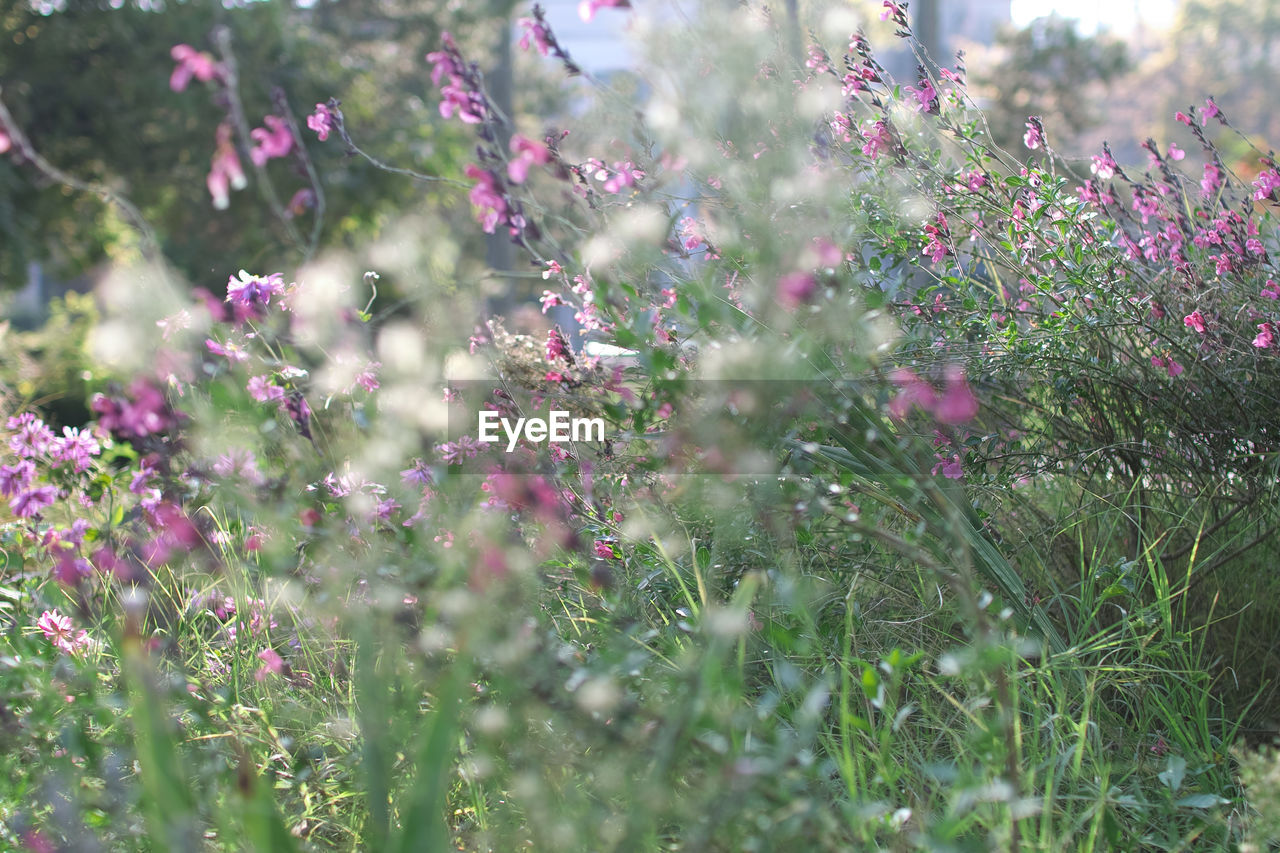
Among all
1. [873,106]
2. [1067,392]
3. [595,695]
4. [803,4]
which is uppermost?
[803,4]

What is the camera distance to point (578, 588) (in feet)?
7.23

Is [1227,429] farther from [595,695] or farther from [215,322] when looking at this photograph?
[215,322]

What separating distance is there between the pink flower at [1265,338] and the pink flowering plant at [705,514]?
38mm

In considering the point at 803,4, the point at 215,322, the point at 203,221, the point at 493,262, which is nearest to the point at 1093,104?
the point at 493,262

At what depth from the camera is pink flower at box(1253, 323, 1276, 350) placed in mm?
2102

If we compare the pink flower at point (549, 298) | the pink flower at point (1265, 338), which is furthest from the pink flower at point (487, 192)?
the pink flower at point (1265, 338)

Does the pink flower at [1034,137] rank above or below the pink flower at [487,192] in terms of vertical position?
above

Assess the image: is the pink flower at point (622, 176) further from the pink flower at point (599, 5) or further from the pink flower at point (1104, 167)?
the pink flower at point (1104, 167)

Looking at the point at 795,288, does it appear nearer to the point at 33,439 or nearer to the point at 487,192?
the point at 487,192

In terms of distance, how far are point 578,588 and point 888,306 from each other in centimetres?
100

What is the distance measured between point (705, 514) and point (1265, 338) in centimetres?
127

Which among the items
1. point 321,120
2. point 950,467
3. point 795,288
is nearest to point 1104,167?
point 950,467

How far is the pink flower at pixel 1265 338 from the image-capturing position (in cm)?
210

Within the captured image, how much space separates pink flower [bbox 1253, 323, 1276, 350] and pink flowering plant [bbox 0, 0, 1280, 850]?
0.12 ft
